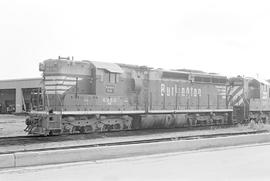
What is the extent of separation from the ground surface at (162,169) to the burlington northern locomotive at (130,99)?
6717 mm

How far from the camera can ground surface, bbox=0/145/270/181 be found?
6.33 metres

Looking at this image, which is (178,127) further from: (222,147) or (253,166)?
(253,166)

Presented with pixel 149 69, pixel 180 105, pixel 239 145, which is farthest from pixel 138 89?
pixel 239 145

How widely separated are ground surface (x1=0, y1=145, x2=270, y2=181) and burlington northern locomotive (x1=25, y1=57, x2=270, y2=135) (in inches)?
264

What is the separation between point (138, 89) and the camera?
17609 mm

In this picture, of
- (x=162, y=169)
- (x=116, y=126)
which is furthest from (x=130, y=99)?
(x=162, y=169)

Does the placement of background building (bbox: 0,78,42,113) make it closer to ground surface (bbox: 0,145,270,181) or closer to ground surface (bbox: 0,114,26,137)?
ground surface (bbox: 0,114,26,137)

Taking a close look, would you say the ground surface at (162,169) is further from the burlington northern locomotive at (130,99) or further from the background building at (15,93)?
the background building at (15,93)

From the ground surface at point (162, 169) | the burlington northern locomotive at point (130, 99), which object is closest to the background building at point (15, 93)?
the burlington northern locomotive at point (130, 99)

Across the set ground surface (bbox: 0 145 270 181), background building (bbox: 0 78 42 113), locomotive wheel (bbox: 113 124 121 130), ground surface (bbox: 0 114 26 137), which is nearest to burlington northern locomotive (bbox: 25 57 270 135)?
locomotive wheel (bbox: 113 124 121 130)

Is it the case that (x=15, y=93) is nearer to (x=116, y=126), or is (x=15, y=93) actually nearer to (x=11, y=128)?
(x=11, y=128)

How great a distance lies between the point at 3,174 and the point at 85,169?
1483 mm

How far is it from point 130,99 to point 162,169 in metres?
10.2

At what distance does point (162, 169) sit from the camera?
23.2 ft
